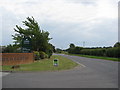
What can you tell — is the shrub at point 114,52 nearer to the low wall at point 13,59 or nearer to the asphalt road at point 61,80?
the low wall at point 13,59

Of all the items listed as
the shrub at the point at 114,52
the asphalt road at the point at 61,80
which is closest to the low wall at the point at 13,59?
the asphalt road at the point at 61,80

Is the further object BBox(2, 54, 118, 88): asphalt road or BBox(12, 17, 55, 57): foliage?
BBox(12, 17, 55, 57): foliage

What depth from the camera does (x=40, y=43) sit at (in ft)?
133

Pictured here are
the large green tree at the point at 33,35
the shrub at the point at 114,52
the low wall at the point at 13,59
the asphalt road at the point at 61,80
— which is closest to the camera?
the asphalt road at the point at 61,80

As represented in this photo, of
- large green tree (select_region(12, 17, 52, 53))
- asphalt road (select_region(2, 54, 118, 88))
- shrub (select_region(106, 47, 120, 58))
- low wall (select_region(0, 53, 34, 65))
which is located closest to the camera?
asphalt road (select_region(2, 54, 118, 88))

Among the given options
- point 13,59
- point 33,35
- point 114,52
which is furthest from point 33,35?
point 114,52

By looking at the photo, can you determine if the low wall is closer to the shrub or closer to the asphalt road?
the asphalt road

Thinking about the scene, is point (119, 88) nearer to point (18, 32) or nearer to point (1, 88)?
point (1, 88)

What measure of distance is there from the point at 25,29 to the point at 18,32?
1.52m

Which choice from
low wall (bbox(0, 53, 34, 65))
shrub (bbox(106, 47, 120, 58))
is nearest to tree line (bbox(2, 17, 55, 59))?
low wall (bbox(0, 53, 34, 65))

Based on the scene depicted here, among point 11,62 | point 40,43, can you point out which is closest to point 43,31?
point 40,43

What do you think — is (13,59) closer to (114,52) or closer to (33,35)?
(33,35)

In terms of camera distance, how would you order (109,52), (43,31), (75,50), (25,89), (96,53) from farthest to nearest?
(75,50) → (96,53) → (109,52) → (43,31) → (25,89)

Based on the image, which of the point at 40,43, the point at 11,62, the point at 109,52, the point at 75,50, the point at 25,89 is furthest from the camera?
the point at 75,50
